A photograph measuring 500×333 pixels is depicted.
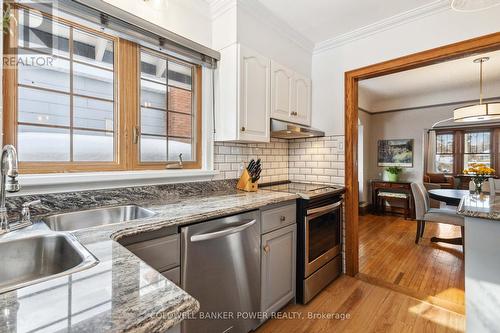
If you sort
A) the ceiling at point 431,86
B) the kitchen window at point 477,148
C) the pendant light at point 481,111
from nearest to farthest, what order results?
the pendant light at point 481,111
the ceiling at point 431,86
the kitchen window at point 477,148

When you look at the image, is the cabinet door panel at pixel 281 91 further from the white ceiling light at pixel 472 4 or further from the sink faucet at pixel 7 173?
the sink faucet at pixel 7 173

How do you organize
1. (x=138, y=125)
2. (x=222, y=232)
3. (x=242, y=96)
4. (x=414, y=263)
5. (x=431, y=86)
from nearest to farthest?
1. (x=222, y=232)
2. (x=138, y=125)
3. (x=242, y=96)
4. (x=414, y=263)
5. (x=431, y=86)

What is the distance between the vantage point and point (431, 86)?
4.39 meters

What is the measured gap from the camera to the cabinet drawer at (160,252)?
1.12 meters

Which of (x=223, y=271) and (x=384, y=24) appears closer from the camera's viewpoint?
(x=223, y=271)

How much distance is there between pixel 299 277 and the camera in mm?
2043

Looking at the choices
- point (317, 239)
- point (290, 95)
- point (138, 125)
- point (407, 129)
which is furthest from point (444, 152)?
point (138, 125)

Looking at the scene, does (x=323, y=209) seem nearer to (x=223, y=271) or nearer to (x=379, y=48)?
(x=223, y=271)

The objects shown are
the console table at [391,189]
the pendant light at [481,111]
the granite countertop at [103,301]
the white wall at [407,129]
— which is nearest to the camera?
the granite countertop at [103,301]

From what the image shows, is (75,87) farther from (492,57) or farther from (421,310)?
(492,57)

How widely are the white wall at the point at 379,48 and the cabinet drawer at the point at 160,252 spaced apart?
2.11 meters

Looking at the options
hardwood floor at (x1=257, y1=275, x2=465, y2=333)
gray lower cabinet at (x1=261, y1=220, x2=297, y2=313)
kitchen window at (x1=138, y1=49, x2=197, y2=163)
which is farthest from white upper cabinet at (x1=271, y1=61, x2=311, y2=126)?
hardwood floor at (x1=257, y1=275, x2=465, y2=333)

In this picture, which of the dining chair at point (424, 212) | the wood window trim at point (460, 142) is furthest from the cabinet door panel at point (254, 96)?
the wood window trim at point (460, 142)

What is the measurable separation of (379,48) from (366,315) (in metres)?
2.42
